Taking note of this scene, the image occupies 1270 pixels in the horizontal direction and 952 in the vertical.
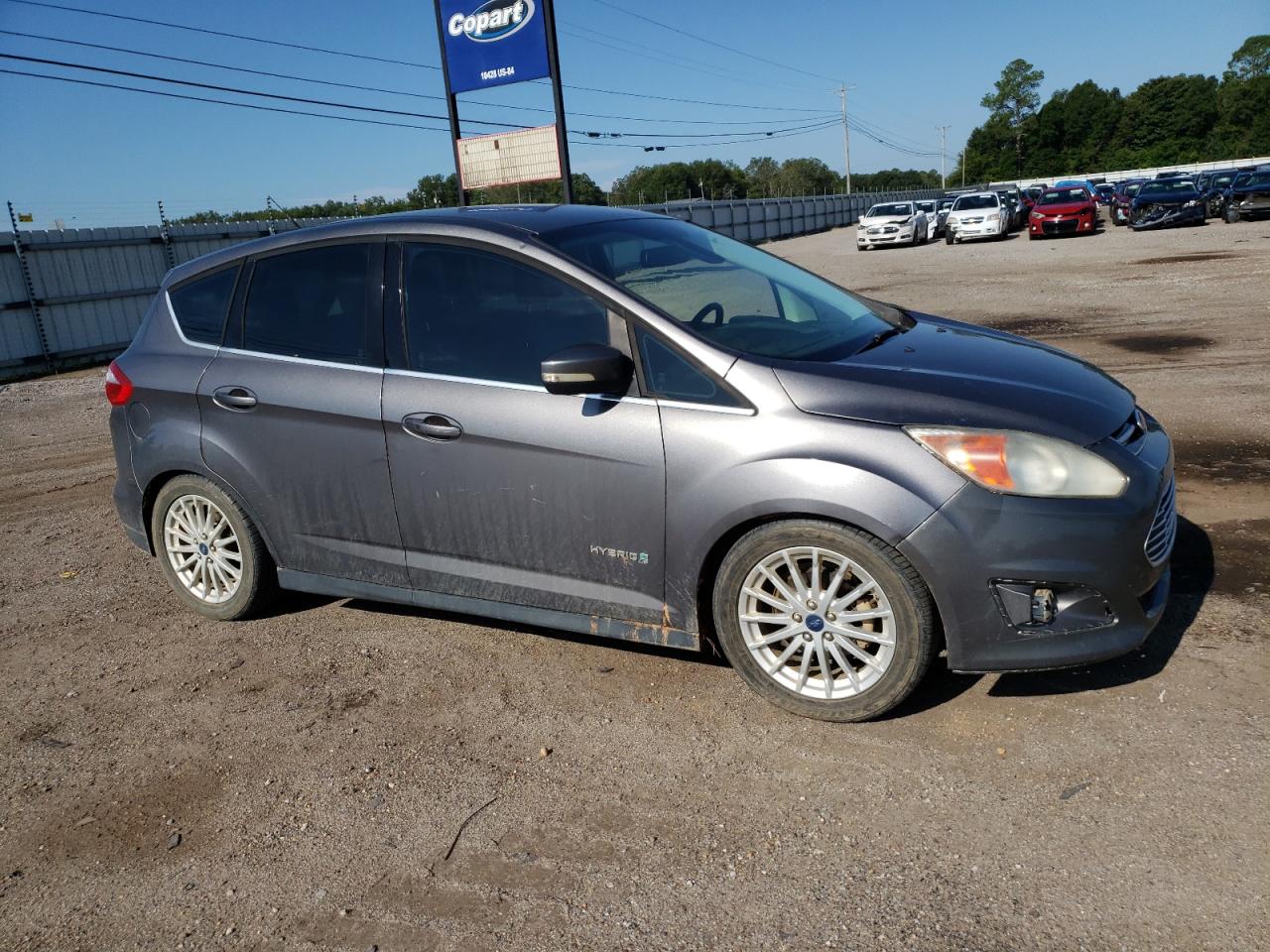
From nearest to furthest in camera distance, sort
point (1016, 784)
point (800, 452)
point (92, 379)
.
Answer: point (1016, 784), point (800, 452), point (92, 379)

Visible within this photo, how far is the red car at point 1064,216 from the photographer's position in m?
29.5

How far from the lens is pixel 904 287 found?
19.0 m

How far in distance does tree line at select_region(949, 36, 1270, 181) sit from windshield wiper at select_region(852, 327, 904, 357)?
114 meters

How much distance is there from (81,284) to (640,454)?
58.3 feet

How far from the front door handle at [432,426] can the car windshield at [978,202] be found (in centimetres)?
3209

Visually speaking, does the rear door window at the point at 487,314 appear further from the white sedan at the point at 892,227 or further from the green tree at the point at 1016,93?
the green tree at the point at 1016,93

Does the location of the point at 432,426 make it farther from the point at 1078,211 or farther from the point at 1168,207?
the point at 1168,207

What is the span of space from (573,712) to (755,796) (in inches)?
36.1

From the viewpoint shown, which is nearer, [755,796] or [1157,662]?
[755,796]

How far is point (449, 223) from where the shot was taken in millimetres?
4238

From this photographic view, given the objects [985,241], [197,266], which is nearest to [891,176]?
[985,241]

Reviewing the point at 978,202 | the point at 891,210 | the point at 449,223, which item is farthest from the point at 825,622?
the point at 891,210

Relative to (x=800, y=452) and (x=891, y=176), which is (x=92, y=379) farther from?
(x=891, y=176)

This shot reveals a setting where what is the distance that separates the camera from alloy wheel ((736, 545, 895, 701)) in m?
3.40
